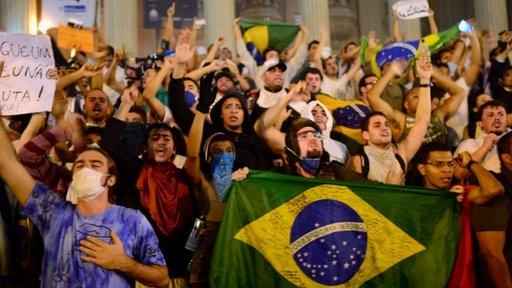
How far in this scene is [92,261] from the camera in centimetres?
388

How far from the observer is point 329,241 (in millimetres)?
5281

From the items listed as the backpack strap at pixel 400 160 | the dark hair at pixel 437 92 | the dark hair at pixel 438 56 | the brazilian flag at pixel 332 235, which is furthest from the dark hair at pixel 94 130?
the dark hair at pixel 438 56

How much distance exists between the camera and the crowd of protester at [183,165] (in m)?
4.05

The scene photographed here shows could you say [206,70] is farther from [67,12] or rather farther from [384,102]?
[67,12]

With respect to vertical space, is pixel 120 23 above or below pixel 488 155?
above

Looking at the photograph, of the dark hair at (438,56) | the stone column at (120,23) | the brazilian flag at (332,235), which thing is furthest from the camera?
the stone column at (120,23)

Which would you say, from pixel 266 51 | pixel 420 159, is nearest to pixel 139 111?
Answer: pixel 420 159

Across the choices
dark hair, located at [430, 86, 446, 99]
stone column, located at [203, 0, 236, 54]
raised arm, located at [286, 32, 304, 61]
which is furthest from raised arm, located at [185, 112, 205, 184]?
stone column, located at [203, 0, 236, 54]

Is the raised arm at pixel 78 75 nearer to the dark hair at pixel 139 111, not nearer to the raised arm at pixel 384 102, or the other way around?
the dark hair at pixel 139 111

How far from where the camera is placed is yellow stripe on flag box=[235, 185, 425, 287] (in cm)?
518

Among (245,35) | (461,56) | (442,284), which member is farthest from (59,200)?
(461,56)

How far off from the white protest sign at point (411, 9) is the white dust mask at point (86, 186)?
959cm

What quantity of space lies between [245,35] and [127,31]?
24.6ft

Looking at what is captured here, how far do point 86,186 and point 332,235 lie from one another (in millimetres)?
2191
